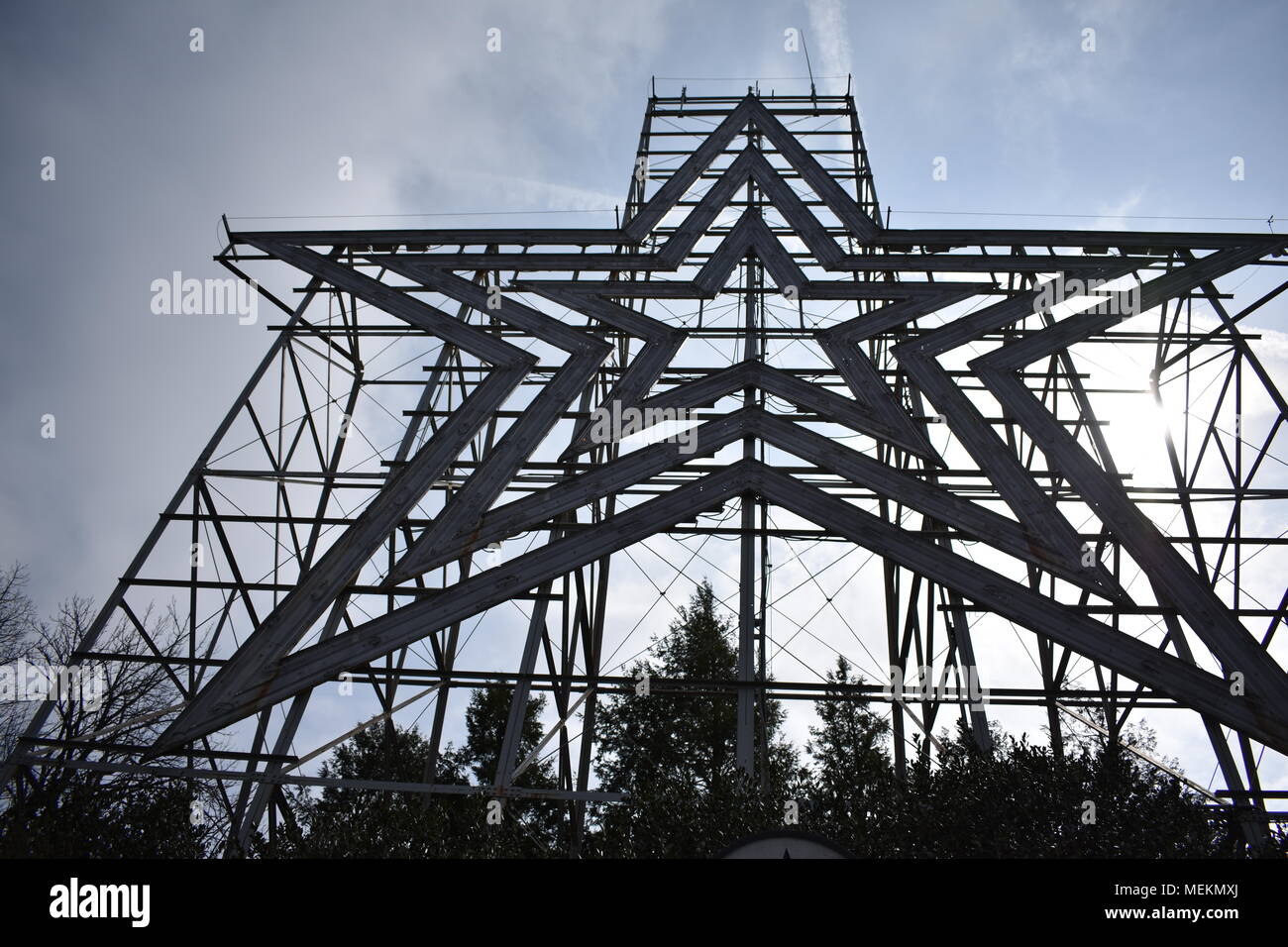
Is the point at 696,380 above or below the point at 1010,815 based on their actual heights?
above

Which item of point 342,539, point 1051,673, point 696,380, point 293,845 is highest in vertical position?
point 696,380

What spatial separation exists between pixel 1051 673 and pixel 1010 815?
16.6ft

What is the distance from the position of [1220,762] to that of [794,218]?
10.0m

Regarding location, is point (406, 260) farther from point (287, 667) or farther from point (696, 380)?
point (287, 667)

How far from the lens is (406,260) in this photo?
555 inches

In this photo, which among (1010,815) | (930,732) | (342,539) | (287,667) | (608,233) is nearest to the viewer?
(1010,815)

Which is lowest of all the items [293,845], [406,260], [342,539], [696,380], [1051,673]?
[293,845]

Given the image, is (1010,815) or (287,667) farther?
(287,667)

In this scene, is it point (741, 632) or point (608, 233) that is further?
point (608, 233)

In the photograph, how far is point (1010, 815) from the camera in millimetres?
9109
